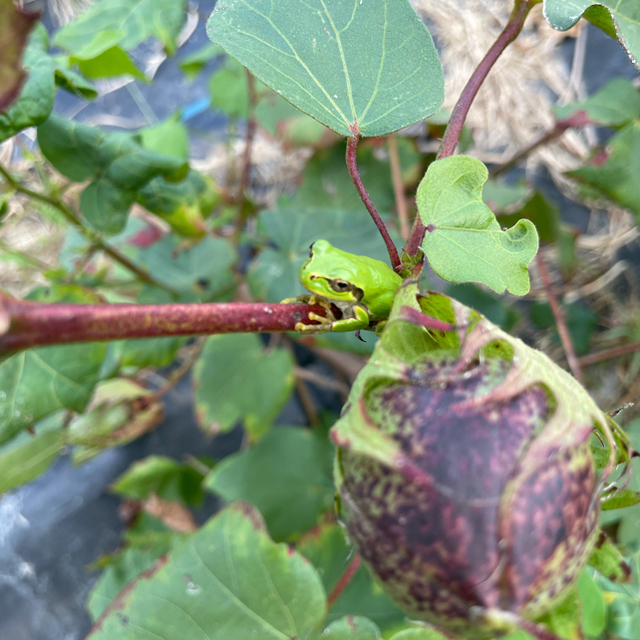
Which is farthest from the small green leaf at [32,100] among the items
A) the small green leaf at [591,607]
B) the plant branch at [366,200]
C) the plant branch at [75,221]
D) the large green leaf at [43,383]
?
the small green leaf at [591,607]

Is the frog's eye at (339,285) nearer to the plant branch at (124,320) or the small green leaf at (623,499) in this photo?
the plant branch at (124,320)

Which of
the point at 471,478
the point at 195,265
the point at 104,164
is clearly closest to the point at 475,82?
the point at 471,478

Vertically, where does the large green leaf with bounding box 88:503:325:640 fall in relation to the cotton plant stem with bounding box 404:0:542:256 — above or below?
below

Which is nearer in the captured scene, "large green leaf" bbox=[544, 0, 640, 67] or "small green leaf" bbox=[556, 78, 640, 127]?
"large green leaf" bbox=[544, 0, 640, 67]

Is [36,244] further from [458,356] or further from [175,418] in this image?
[458,356]

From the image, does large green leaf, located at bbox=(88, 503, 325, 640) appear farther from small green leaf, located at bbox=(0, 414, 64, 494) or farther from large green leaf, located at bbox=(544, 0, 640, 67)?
large green leaf, located at bbox=(544, 0, 640, 67)

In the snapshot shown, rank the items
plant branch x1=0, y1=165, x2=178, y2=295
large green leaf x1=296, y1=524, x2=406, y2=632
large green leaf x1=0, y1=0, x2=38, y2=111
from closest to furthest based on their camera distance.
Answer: large green leaf x1=0, y1=0, x2=38, y2=111, plant branch x1=0, y1=165, x2=178, y2=295, large green leaf x1=296, y1=524, x2=406, y2=632

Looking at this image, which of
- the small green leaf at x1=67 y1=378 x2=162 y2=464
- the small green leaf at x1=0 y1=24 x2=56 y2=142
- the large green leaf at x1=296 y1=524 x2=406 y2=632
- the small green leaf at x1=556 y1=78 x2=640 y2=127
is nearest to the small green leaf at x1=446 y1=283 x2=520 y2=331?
the small green leaf at x1=556 y1=78 x2=640 y2=127

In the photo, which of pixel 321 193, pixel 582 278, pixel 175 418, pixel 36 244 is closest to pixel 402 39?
pixel 321 193
